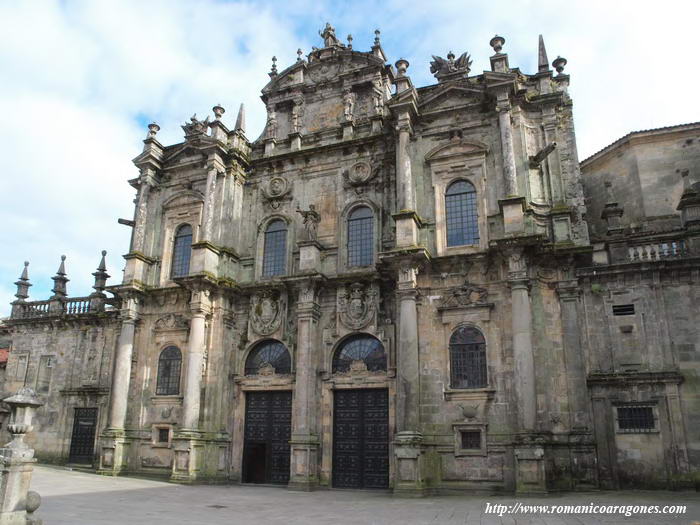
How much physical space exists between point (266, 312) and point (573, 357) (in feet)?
35.6

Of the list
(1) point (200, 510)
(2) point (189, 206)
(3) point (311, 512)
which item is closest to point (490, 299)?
(3) point (311, 512)

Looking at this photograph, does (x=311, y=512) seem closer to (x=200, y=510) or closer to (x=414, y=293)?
(x=200, y=510)

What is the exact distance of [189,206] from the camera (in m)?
24.5

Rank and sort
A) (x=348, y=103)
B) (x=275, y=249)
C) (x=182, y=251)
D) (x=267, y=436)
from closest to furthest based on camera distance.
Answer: (x=267, y=436) → (x=275, y=249) → (x=348, y=103) → (x=182, y=251)

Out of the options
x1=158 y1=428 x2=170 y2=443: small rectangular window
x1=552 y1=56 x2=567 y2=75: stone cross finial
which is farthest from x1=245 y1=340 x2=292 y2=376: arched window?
x1=552 y1=56 x2=567 y2=75: stone cross finial

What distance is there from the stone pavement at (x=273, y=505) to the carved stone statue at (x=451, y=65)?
14528 mm

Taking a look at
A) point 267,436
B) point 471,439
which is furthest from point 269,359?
point 471,439

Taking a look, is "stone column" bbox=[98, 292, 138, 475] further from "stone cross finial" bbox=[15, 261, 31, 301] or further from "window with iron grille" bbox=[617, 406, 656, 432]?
"window with iron grille" bbox=[617, 406, 656, 432]

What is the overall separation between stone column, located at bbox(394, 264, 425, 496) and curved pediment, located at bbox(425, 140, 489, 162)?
4.42 meters

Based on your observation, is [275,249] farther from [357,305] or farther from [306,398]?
[306,398]

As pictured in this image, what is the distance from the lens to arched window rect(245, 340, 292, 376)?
21281 mm

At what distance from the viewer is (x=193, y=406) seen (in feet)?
66.5

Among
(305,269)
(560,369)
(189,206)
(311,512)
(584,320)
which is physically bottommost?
(311,512)

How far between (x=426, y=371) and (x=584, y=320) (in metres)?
5.22
